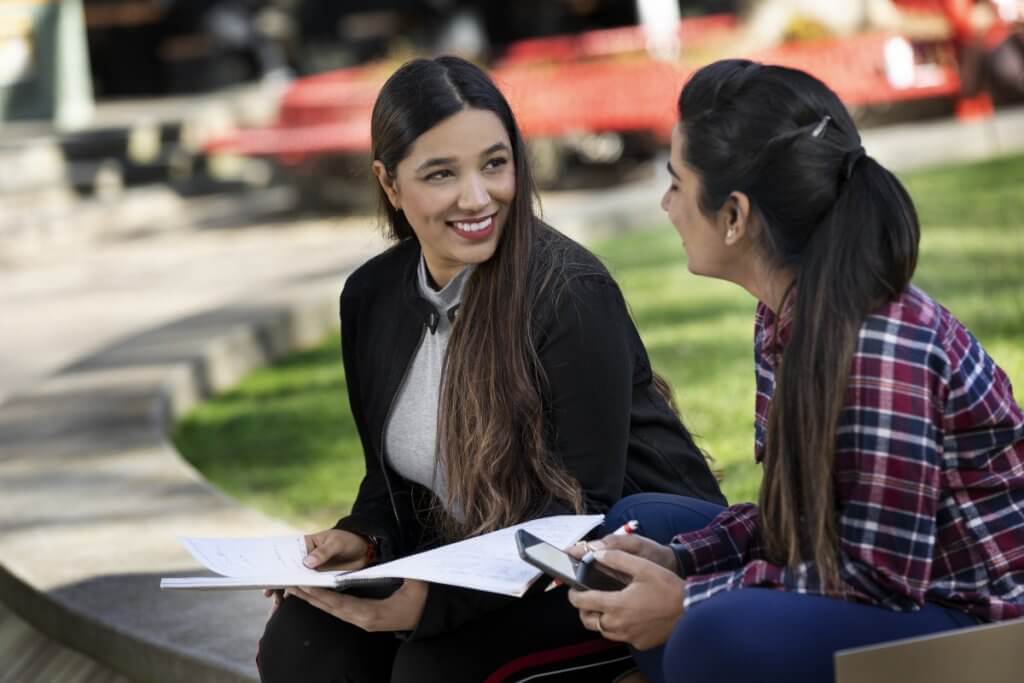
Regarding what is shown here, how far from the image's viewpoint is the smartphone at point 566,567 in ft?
7.41

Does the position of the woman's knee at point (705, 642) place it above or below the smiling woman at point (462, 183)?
below

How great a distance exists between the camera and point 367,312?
309 cm

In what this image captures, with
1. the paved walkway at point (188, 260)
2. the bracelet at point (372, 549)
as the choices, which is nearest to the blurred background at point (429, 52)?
the paved walkway at point (188, 260)

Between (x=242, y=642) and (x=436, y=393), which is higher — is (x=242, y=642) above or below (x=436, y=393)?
below

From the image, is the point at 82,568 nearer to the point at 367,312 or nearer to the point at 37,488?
the point at 37,488

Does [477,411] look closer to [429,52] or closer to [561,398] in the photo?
[561,398]

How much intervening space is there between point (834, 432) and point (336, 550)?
1.05 m

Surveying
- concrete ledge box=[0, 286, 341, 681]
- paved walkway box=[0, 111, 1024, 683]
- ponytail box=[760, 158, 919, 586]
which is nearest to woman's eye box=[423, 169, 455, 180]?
ponytail box=[760, 158, 919, 586]

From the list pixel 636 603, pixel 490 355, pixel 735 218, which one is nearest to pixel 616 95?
pixel 490 355

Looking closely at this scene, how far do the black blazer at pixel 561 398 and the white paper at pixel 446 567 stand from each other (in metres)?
0.09

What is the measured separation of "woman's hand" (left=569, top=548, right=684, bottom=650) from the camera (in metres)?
2.27

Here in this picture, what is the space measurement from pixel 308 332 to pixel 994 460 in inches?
236

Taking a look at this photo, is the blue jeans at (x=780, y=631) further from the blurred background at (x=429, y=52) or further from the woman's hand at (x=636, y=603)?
the blurred background at (x=429, y=52)

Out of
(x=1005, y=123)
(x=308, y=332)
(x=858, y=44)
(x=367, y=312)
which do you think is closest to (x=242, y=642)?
(x=367, y=312)
